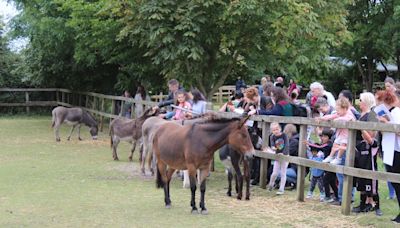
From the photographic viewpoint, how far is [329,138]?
9555 mm

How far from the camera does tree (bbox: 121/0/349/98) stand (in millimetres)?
14133

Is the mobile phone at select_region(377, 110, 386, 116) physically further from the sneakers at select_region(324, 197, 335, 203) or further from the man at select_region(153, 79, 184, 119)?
the man at select_region(153, 79, 184, 119)

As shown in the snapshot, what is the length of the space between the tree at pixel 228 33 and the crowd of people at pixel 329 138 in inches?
98.3

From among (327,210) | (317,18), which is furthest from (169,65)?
(327,210)

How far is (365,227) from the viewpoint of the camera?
7.50 m

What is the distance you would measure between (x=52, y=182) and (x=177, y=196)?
2.70 m

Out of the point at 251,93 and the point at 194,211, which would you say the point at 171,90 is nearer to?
the point at 251,93

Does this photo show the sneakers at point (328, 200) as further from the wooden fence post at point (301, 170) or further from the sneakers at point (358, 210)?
the sneakers at point (358, 210)

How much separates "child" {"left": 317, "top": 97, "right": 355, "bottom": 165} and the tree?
17.8 feet

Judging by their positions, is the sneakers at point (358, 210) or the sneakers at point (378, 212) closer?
the sneakers at point (378, 212)

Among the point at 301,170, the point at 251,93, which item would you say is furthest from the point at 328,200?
the point at 251,93

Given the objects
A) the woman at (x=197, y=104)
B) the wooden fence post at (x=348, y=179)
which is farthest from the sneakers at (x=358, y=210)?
the woman at (x=197, y=104)

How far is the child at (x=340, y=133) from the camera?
342 inches

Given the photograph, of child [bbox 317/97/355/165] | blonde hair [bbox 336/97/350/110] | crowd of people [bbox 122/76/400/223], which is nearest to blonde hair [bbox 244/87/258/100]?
crowd of people [bbox 122/76/400/223]
